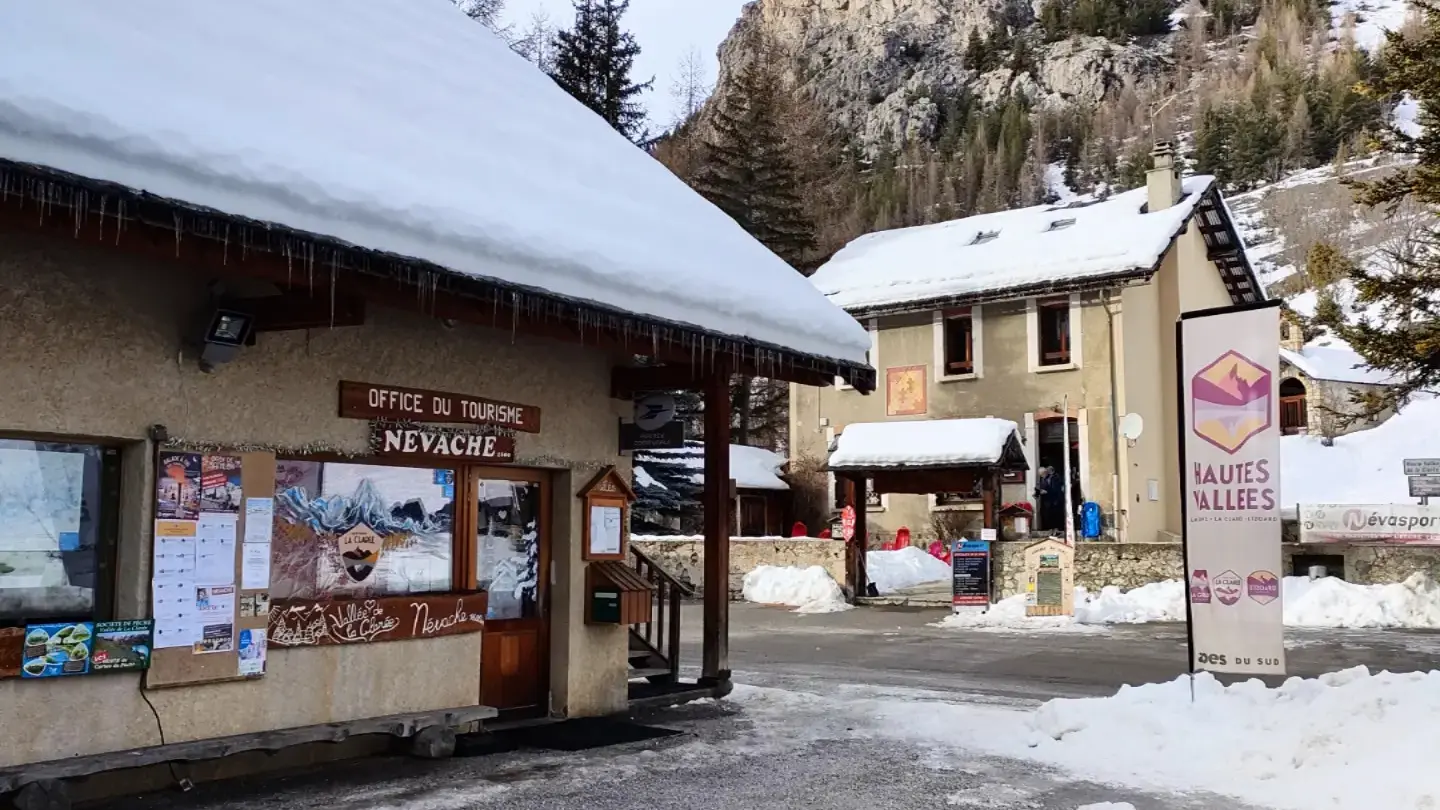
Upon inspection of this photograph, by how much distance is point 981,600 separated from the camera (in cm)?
2111

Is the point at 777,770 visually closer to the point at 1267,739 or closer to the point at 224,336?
the point at 1267,739

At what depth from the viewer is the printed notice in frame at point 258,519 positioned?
24.1 feet

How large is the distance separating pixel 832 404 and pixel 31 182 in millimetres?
28182

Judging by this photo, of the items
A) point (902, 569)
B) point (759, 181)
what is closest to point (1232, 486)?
point (902, 569)

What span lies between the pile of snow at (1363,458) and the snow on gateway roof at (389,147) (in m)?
30.7

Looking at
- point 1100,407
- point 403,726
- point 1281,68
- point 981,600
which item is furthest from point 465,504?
point 1281,68

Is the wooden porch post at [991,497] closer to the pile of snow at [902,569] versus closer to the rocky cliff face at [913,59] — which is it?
the pile of snow at [902,569]

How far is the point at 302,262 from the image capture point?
6227mm

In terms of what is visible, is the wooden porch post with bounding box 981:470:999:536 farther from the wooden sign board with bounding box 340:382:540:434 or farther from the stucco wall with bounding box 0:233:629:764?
the wooden sign board with bounding box 340:382:540:434

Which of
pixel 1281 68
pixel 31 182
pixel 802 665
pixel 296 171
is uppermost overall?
pixel 1281 68

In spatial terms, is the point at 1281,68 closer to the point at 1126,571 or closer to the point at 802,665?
the point at 1126,571

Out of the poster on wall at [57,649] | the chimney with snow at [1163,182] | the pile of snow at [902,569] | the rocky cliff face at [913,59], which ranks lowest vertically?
the pile of snow at [902,569]

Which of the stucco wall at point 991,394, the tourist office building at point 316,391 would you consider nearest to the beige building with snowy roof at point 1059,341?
the stucco wall at point 991,394

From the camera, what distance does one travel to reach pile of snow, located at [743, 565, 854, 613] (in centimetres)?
2400
